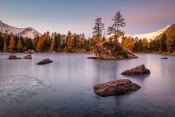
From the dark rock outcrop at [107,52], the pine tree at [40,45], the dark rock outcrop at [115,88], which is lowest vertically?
the dark rock outcrop at [115,88]

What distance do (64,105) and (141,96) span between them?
464cm

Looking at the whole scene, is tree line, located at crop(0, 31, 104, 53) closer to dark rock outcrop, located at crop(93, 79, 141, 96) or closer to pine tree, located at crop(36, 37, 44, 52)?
pine tree, located at crop(36, 37, 44, 52)

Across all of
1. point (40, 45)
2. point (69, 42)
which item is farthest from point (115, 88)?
point (40, 45)

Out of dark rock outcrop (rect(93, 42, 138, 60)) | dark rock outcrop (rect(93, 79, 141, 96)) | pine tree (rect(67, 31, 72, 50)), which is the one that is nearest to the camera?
dark rock outcrop (rect(93, 79, 141, 96))

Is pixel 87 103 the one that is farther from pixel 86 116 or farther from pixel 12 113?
pixel 12 113

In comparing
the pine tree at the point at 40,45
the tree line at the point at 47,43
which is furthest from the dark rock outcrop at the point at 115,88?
the pine tree at the point at 40,45

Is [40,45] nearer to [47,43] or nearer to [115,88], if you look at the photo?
[47,43]

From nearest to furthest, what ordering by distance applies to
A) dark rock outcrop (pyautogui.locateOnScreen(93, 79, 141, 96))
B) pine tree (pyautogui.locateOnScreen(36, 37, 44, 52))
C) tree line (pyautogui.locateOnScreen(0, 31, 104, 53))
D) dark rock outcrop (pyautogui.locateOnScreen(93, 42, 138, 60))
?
1. dark rock outcrop (pyautogui.locateOnScreen(93, 79, 141, 96))
2. dark rock outcrop (pyautogui.locateOnScreen(93, 42, 138, 60))
3. tree line (pyautogui.locateOnScreen(0, 31, 104, 53))
4. pine tree (pyautogui.locateOnScreen(36, 37, 44, 52))

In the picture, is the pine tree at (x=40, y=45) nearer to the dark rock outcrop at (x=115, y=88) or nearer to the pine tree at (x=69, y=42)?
the pine tree at (x=69, y=42)

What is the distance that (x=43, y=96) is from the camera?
296 inches

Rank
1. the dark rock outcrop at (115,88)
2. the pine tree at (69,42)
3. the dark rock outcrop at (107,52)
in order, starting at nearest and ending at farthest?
the dark rock outcrop at (115,88)
the dark rock outcrop at (107,52)
the pine tree at (69,42)

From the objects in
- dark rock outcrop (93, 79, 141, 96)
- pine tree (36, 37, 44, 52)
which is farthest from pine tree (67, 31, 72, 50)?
dark rock outcrop (93, 79, 141, 96)

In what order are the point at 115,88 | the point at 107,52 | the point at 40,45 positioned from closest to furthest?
the point at 115,88 → the point at 107,52 → the point at 40,45

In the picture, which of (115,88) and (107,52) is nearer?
(115,88)
